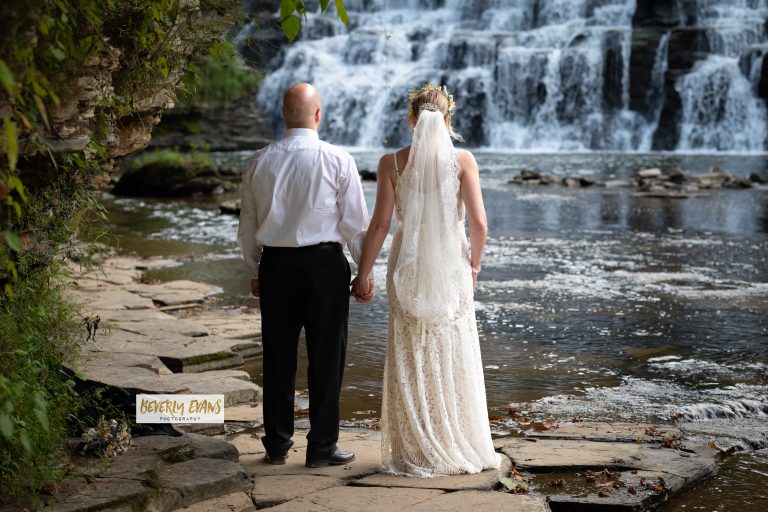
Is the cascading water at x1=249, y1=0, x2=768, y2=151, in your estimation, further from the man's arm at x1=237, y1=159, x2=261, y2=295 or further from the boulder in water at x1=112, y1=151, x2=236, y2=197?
the man's arm at x1=237, y1=159, x2=261, y2=295

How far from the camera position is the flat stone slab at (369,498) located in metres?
3.94

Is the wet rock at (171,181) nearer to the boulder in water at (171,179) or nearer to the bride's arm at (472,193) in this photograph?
the boulder in water at (171,179)

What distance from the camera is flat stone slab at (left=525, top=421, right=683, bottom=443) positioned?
16.8ft

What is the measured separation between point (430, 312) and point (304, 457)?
940 mm

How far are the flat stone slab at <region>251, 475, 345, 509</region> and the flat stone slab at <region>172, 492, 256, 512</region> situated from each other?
4cm

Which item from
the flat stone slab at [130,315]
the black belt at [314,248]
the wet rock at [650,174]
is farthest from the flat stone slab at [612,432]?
the wet rock at [650,174]

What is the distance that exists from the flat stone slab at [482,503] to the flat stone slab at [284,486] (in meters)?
0.48

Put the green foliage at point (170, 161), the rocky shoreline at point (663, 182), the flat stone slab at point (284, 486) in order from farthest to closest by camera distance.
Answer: the green foliage at point (170, 161)
the rocky shoreline at point (663, 182)
the flat stone slab at point (284, 486)

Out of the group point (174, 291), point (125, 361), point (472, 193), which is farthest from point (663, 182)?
point (472, 193)

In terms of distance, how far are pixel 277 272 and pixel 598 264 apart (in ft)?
28.0

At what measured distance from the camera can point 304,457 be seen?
182 inches

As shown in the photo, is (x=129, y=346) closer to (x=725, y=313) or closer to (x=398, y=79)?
(x=725, y=313)

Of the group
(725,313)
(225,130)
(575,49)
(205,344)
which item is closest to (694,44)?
(575,49)

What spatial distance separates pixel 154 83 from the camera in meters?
4.74
